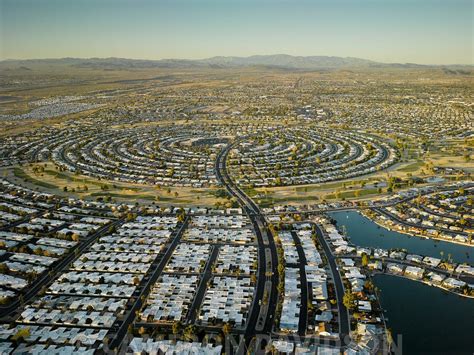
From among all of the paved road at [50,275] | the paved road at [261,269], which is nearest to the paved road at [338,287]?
the paved road at [261,269]

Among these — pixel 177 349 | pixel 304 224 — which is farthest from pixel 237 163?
pixel 177 349

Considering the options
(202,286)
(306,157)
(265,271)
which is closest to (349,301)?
(265,271)

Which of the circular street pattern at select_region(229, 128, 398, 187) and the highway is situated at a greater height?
the circular street pattern at select_region(229, 128, 398, 187)

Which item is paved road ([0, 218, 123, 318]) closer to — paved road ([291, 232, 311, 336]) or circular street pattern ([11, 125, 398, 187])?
circular street pattern ([11, 125, 398, 187])

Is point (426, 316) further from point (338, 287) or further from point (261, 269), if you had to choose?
point (261, 269)

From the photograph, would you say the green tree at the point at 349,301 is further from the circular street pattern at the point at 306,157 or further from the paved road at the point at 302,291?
the circular street pattern at the point at 306,157

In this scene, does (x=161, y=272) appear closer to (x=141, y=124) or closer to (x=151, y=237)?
(x=151, y=237)

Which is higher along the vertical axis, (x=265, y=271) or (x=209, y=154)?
(x=209, y=154)

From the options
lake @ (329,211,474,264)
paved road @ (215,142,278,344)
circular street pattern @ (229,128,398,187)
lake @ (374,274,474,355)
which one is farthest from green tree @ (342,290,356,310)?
circular street pattern @ (229,128,398,187)

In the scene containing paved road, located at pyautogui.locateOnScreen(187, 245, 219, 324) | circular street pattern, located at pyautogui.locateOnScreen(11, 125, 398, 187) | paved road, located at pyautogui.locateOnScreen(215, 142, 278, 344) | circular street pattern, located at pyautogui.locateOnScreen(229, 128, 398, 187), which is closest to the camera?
paved road, located at pyautogui.locateOnScreen(215, 142, 278, 344)

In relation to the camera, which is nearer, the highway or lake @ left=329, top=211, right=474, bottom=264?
the highway

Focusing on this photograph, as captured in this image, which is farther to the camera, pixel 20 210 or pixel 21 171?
pixel 21 171
